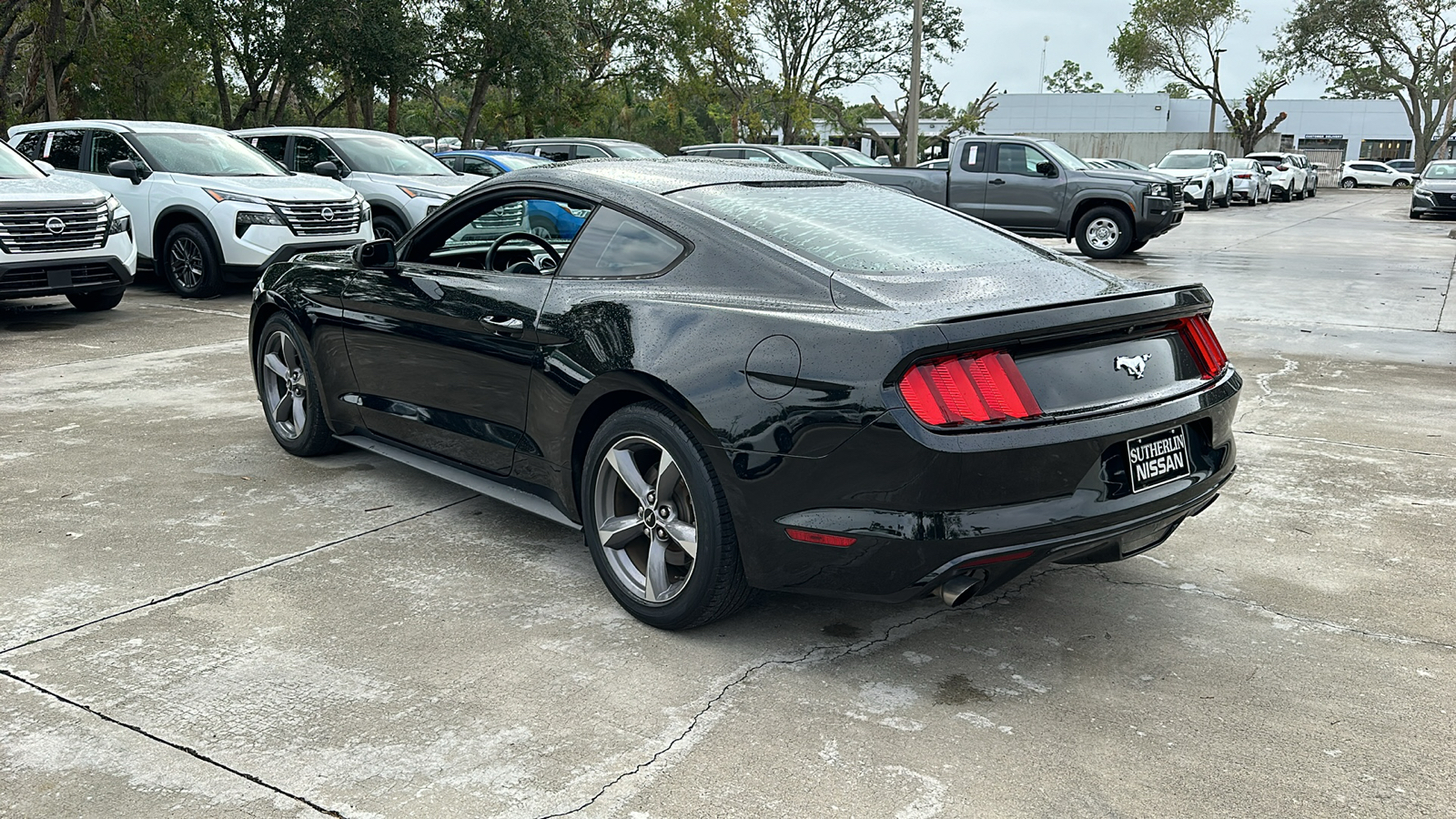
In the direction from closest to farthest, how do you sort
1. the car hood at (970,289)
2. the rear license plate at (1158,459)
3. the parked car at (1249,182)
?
the car hood at (970,289) < the rear license plate at (1158,459) < the parked car at (1249,182)

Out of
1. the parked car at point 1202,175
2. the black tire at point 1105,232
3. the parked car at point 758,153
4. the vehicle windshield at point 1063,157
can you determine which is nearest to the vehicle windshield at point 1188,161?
the parked car at point 1202,175

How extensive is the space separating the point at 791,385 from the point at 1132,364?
105 cm

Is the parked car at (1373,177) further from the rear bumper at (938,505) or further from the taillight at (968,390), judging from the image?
the taillight at (968,390)

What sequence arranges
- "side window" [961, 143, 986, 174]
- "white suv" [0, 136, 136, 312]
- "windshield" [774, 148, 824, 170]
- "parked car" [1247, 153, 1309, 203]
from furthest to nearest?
1. "parked car" [1247, 153, 1309, 203]
2. "windshield" [774, 148, 824, 170]
3. "side window" [961, 143, 986, 174]
4. "white suv" [0, 136, 136, 312]

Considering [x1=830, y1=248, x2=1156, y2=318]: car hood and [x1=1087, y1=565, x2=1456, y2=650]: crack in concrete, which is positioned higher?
[x1=830, y1=248, x2=1156, y2=318]: car hood

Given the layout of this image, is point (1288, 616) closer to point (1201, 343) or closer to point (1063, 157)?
point (1201, 343)

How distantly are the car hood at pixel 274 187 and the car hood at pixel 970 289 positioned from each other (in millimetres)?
9612

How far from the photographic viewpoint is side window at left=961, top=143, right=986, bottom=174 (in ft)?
59.9

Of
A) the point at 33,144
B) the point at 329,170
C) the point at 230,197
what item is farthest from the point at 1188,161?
the point at 33,144

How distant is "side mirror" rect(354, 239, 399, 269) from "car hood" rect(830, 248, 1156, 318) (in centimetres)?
224

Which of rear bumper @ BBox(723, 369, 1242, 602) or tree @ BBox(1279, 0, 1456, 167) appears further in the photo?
tree @ BBox(1279, 0, 1456, 167)

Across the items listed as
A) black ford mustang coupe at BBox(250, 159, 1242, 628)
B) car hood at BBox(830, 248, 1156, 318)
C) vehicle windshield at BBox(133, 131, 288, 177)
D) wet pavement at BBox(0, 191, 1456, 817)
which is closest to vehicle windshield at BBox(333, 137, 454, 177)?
vehicle windshield at BBox(133, 131, 288, 177)

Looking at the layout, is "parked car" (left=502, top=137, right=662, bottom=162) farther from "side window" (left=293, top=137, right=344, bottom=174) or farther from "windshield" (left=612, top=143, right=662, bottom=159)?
"side window" (left=293, top=137, right=344, bottom=174)

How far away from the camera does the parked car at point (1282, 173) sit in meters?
40.0
